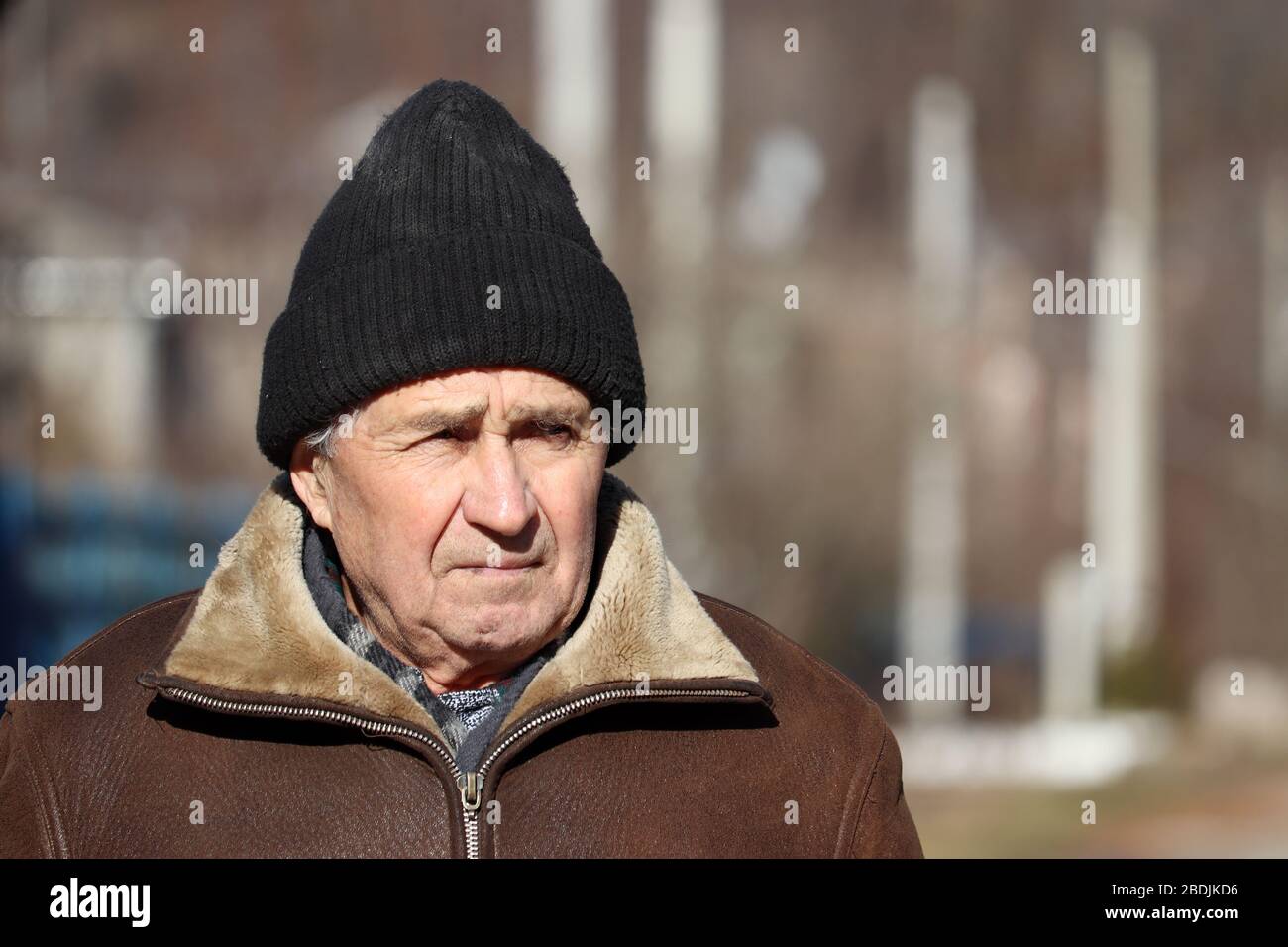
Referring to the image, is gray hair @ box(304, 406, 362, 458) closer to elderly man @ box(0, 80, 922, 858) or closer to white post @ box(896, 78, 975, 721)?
elderly man @ box(0, 80, 922, 858)

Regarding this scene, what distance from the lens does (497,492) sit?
7.16ft

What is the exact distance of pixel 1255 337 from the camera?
10.1 m

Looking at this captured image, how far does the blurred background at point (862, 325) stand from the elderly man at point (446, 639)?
5072 millimetres

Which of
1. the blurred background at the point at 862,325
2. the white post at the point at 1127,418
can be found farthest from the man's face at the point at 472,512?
the white post at the point at 1127,418

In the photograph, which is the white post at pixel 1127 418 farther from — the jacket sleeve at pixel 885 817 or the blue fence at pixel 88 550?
the jacket sleeve at pixel 885 817

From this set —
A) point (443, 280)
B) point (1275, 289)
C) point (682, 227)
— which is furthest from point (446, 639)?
point (1275, 289)

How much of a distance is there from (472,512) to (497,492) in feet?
0.17

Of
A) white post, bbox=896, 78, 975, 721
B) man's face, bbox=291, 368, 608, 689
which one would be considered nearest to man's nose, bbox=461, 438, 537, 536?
man's face, bbox=291, 368, 608, 689

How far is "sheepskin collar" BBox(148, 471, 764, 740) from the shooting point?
6.99 ft

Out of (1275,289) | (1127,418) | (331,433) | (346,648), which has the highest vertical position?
(1275,289)

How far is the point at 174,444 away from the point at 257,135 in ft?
6.03

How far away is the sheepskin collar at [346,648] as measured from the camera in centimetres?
213

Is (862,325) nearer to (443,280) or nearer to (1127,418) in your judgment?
(1127,418)

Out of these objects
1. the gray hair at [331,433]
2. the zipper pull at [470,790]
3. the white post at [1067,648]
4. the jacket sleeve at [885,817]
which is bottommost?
the white post at [1067,648]
